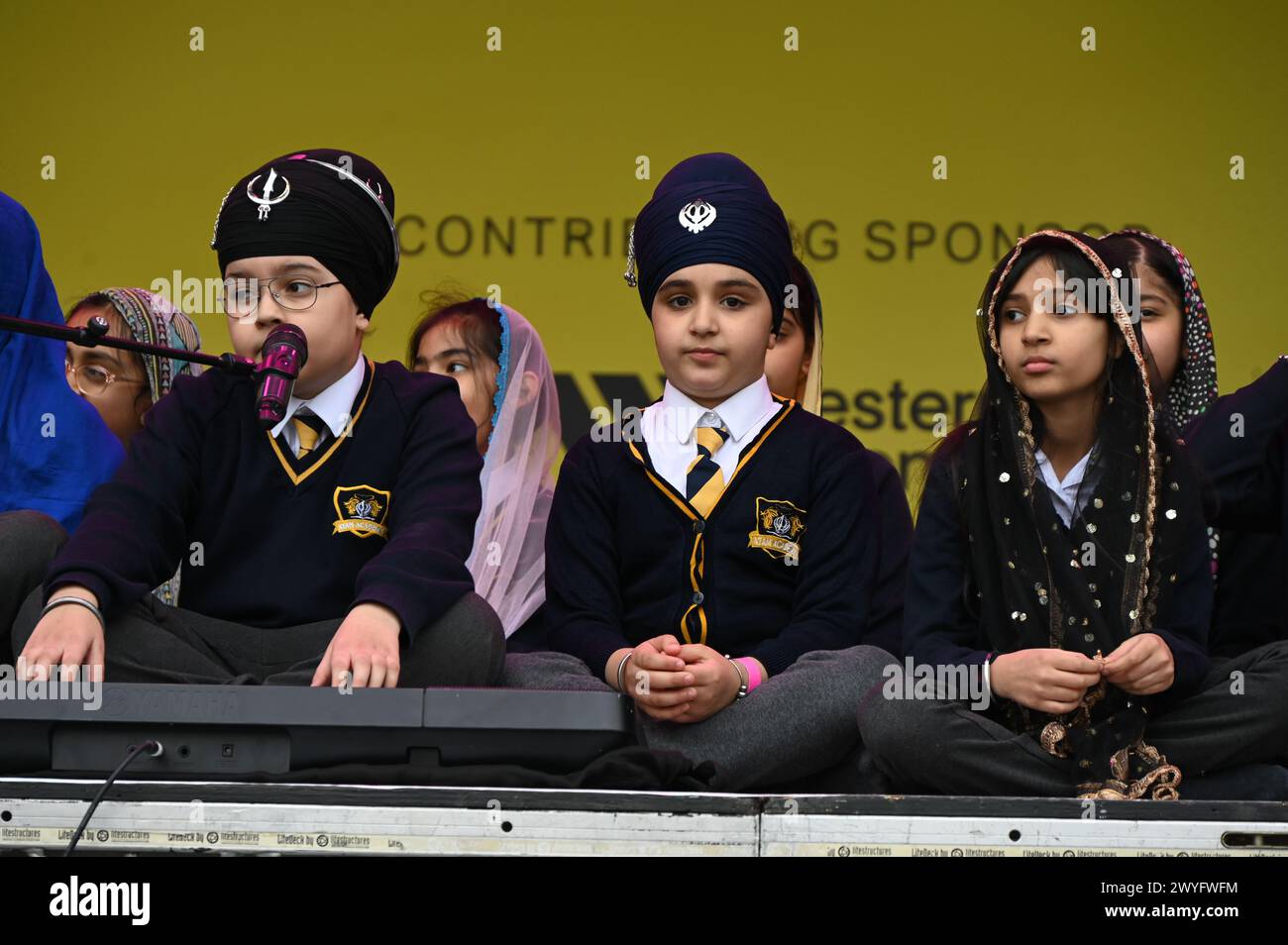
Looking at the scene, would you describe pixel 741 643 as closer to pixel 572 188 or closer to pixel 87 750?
pixel 87 750

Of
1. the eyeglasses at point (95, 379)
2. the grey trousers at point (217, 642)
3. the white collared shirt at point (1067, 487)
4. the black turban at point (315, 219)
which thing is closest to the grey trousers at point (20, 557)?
the grey trousers at point (217, 642)

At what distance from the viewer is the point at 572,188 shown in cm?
398

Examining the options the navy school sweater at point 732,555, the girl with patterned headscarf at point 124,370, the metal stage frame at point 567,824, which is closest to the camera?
the metal stage frame at point 567,824

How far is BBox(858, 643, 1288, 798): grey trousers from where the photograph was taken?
2055mm

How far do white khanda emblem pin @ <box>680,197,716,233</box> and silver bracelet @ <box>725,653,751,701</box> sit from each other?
65 centimetres

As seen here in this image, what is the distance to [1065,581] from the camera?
2.10 m

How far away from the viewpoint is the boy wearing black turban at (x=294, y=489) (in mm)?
2121

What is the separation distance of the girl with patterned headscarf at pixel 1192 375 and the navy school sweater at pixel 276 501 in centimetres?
107

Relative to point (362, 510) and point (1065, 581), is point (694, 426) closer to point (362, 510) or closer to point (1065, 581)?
point (362, 510)

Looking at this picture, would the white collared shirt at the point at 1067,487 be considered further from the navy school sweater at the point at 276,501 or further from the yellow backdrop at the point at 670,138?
the yellow backdrop at the point at 670,138

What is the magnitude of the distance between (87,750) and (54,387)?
32.6 inches

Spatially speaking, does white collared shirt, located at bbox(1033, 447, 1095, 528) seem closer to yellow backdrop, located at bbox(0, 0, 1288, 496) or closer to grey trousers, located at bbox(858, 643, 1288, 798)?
grey trousers, located at bbox(858, 643, 1288, 798)

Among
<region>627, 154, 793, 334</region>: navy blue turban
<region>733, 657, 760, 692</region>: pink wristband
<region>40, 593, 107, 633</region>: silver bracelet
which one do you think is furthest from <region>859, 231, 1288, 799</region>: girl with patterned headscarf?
<region>40, 593, 107, 633</region>: silver bracelet

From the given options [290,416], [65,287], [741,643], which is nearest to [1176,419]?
[741,643]
